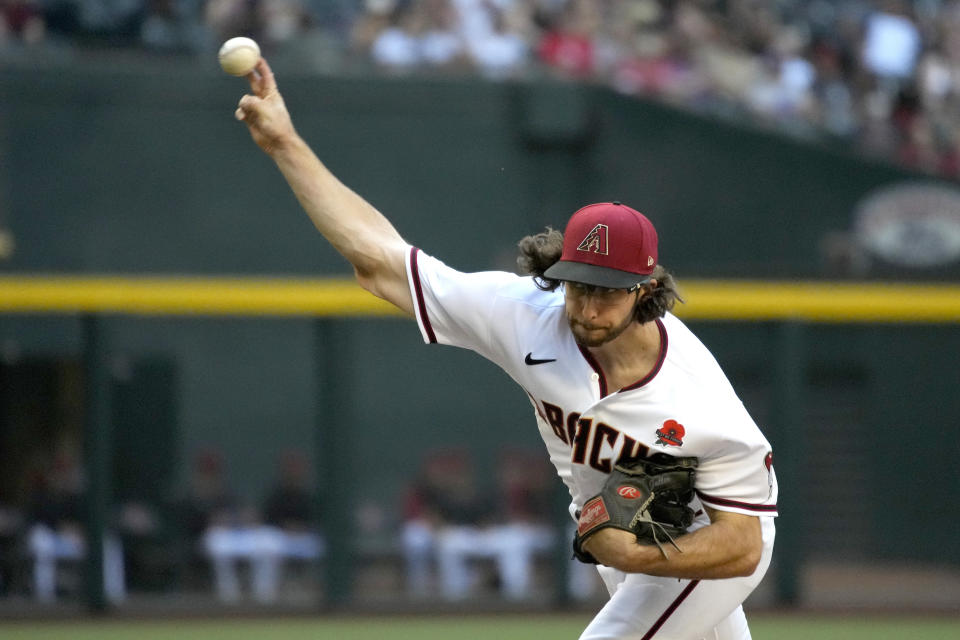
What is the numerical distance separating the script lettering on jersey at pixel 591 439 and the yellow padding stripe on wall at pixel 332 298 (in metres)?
5.10

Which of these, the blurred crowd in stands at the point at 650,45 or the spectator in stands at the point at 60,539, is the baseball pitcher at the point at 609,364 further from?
the blurred crowd in stands at the point at 650,45

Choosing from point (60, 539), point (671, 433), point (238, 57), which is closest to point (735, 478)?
point (671, 433)

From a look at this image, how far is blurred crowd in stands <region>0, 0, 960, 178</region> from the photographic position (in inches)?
377

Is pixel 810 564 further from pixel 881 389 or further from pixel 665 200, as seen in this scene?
pixel 665 200

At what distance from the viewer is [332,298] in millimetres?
8625

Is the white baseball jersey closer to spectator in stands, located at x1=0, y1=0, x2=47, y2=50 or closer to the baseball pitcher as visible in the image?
the baseball pitcher

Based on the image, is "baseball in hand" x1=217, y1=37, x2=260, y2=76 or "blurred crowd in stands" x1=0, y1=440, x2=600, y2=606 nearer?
"baseball in hand" x1=217, y1=37, x2=260, y2=76

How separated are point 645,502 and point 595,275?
1.87ft

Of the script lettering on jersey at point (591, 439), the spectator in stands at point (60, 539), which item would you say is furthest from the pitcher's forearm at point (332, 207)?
the spectator in stands at point (60, 539)

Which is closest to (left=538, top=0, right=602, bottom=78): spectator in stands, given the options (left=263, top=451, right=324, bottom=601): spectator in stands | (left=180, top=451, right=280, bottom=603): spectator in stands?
(left=263, top=451, right=324, bottom=601): spectator in stands

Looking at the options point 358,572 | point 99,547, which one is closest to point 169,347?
point 99,547

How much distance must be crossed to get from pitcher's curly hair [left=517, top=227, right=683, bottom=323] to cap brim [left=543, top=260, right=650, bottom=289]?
0.11m

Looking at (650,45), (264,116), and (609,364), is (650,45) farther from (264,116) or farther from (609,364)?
(264,116)

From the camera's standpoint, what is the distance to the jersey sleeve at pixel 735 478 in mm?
3283
